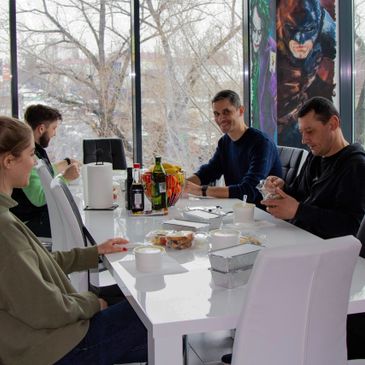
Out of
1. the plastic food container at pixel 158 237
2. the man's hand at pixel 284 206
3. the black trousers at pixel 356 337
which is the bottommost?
the black trousers at pixel 356 337

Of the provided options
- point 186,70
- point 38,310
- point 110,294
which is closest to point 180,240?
point 110,294

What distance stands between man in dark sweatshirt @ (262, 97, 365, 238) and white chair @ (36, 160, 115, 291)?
765 mm

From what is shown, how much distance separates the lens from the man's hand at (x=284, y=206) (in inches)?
86.1

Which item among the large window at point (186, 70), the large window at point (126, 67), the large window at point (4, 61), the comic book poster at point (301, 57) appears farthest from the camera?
the large window at point (186, 70)

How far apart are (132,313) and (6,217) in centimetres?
46

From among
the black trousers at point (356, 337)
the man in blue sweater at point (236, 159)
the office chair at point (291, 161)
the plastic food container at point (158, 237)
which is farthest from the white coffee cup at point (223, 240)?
the office chair at point (291, 161)

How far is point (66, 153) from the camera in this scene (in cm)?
520

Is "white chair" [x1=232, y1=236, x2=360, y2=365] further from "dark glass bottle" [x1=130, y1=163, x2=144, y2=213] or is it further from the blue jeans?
"dark glass bottle" [x1=130, y1=163, x2=144, y2=213]

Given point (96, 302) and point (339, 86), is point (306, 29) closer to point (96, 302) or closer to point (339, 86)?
point (339, 86)

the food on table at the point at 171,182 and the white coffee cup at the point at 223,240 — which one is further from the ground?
the food on table at the point at 171,182

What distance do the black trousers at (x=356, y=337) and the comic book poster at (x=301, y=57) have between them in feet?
8.25

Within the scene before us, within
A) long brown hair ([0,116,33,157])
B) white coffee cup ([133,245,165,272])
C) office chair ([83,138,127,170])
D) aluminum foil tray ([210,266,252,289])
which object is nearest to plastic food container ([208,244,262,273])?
aluminum foil tray ([210,266,252,289])

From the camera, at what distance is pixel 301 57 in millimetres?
4359

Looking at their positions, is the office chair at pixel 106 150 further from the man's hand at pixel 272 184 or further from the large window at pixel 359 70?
the man's hand at pixel 272 184
